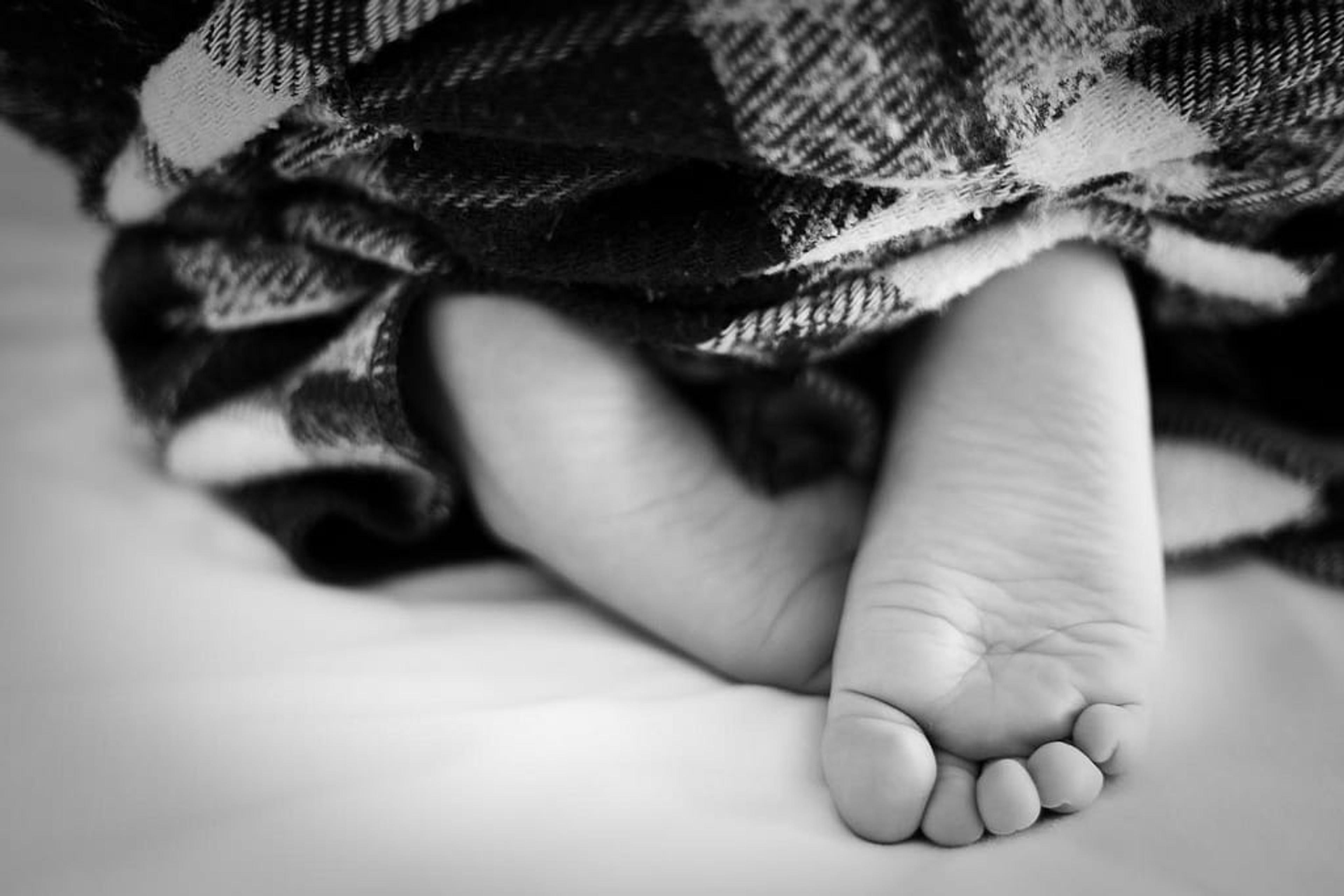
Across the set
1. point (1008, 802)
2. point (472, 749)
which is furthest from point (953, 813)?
point (472, 749)

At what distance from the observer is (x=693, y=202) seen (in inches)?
16.8

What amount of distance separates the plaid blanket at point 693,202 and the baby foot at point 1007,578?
29mm

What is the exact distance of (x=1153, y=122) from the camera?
43 centimetres

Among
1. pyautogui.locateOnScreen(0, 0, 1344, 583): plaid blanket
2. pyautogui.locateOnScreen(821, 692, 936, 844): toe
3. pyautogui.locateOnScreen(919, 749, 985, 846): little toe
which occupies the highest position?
pyautogui.locateOnScreen(0, 0, 1344, 583): plaid blanket

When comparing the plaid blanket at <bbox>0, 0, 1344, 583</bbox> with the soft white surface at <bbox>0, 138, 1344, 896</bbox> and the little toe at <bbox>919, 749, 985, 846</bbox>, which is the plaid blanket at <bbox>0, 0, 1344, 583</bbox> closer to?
the soft white surface at <bbox>0, 138, 1344, 896</bbox>

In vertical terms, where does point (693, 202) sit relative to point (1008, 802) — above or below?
above

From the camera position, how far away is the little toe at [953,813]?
371mm

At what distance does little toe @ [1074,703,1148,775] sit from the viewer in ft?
1.27

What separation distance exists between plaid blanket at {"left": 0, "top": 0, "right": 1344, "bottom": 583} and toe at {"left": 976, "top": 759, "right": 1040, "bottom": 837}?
179mm

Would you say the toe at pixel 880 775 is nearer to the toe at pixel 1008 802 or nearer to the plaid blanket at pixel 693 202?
the toe at pixel 1008 802

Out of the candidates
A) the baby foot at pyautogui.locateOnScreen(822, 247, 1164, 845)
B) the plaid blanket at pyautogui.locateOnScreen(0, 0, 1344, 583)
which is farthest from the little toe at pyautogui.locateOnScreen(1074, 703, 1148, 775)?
the plaid blanket at pyautogui.locateOnScreen(0, 0, 1344, 583)

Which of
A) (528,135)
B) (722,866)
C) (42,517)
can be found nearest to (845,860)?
(722,866)

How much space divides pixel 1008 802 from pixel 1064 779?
2 cm

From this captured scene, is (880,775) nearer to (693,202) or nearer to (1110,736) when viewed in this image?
(1110,736)
